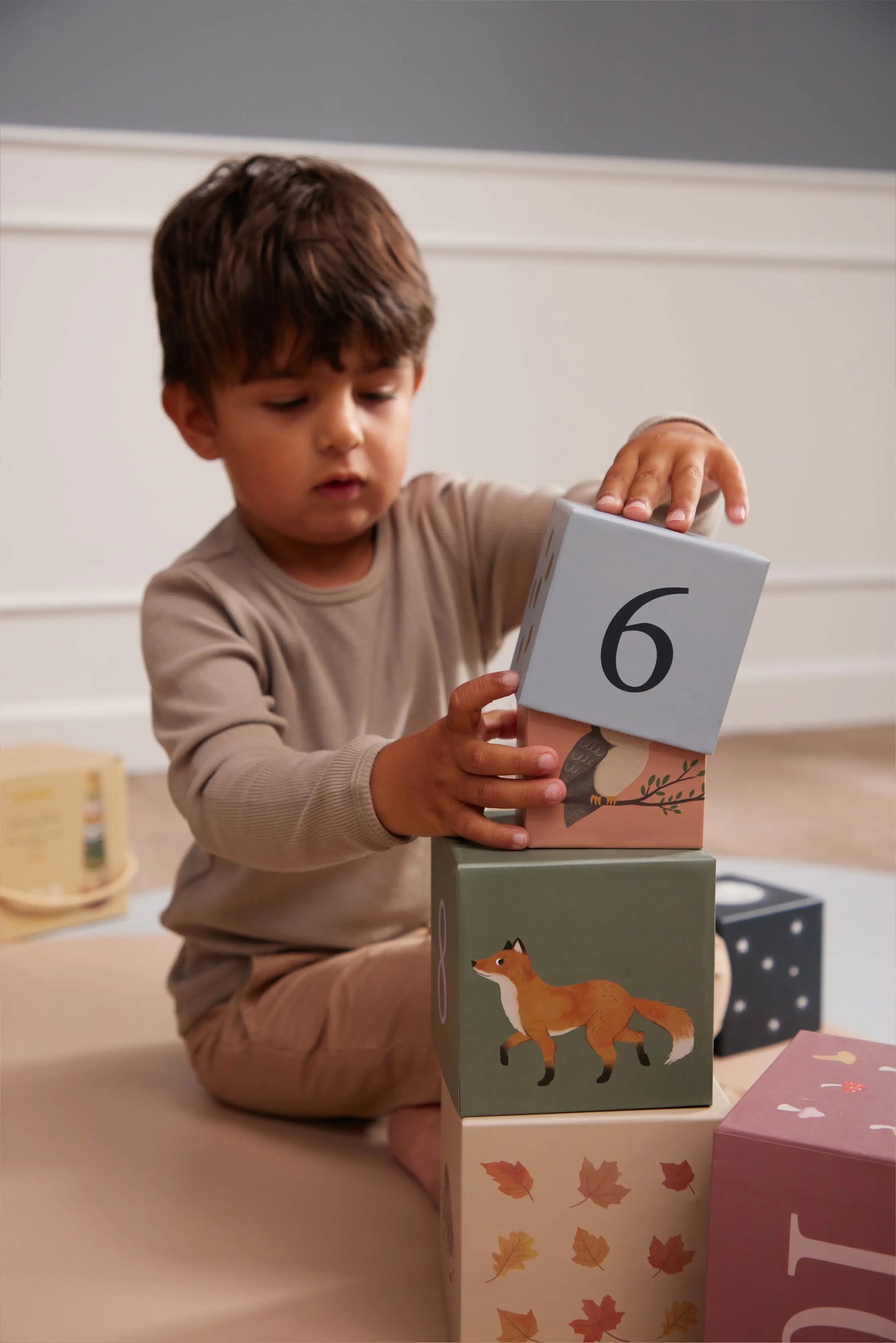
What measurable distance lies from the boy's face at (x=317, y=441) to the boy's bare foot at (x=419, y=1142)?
40 centimetres

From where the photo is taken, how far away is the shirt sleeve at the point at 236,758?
693 mm

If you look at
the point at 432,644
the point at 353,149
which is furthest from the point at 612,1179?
the point at 353,149

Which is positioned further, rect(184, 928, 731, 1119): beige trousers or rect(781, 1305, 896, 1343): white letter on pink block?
rect(184, 928, 731, 1119): beige trousers

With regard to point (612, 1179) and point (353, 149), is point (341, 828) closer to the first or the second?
point (612, 1179)

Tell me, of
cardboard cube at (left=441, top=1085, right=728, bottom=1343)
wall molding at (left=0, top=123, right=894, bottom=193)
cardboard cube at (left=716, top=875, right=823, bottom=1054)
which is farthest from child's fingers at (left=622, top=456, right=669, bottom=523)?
wall molding at (left=0, top=123, right=894, bottom=193)

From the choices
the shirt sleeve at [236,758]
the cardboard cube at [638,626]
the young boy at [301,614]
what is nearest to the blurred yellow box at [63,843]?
the young boy at [301,614]

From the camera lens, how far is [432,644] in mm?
976

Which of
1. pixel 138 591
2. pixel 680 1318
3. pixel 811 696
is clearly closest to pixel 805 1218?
pixel 680 1318

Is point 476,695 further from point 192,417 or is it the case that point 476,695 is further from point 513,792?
point 192,417

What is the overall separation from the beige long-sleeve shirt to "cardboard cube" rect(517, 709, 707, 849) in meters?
0.18

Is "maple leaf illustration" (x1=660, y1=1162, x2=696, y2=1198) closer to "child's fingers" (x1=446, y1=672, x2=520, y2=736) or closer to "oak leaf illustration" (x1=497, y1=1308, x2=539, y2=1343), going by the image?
"oak leaf illustration" (x1=497, y1=1308, x2=539, y2=1343)

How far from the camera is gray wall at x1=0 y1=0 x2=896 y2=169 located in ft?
4.64

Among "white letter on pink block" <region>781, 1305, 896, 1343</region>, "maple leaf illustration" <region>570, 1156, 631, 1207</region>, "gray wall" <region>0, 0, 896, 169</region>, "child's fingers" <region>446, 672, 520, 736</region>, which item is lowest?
"white letter on pink block" <region>781, 1305, 896, 1343</region>

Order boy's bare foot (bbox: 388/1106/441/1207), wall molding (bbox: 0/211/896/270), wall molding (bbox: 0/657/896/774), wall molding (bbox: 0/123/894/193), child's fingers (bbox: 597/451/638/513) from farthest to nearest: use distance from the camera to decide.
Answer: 1. wall molding (bbox: 0/657/896/774)
2. wall molding (bbox: 0/211/896/270)
3. wall molding (bbox: 0/123/894/193)
4. boy's bare foot (bbox: 388/1106/441/1207)
5. child's fingers (bbox: 597/451/638/513)
